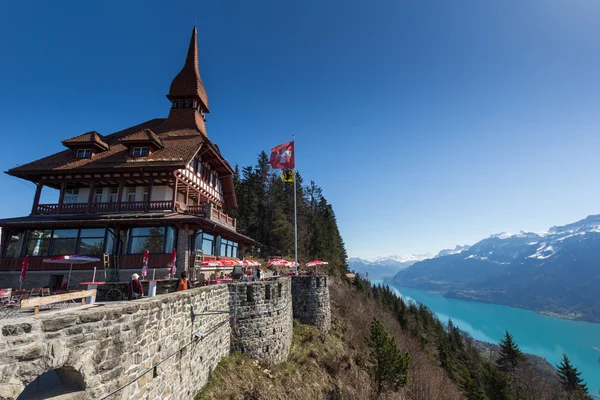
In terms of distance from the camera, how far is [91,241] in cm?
2111

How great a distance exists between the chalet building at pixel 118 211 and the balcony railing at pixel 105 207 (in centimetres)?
7

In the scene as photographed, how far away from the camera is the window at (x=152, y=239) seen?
20953mm

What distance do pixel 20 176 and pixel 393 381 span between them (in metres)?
32.6

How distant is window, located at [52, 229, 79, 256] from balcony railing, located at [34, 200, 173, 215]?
6.86 feet

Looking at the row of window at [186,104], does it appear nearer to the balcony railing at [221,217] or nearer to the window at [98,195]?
the balcony railing at [221,217]

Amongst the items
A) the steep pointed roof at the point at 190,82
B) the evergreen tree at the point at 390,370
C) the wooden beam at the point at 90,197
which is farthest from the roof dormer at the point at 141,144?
the evergreen tree at the point at 390,370

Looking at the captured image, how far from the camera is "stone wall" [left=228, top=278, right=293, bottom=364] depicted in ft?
43.9

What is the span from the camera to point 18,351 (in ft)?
12.1

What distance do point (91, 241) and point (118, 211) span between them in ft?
9.04

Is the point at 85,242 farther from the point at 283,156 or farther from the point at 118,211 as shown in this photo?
the point at 283,156

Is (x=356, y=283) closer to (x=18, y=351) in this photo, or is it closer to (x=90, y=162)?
(x=90, y=162)

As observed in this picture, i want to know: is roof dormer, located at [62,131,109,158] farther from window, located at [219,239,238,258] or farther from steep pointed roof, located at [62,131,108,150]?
window, located at [219,239,238,258]

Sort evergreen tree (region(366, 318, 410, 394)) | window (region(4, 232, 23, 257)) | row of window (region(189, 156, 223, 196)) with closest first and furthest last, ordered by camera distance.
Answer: window (region(4, 232, 23, 257)), evergreen tree (region(366, 318, 410, 394)), row of window (region(189, 156, 223, 196))

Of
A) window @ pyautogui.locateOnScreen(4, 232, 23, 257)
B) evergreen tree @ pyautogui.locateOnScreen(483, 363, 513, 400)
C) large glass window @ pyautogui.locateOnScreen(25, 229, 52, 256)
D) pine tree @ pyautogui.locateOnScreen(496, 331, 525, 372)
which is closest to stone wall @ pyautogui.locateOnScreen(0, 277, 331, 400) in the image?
large glass window @ pyautogui.locateOnScreen(25, 229, 52, 256)
